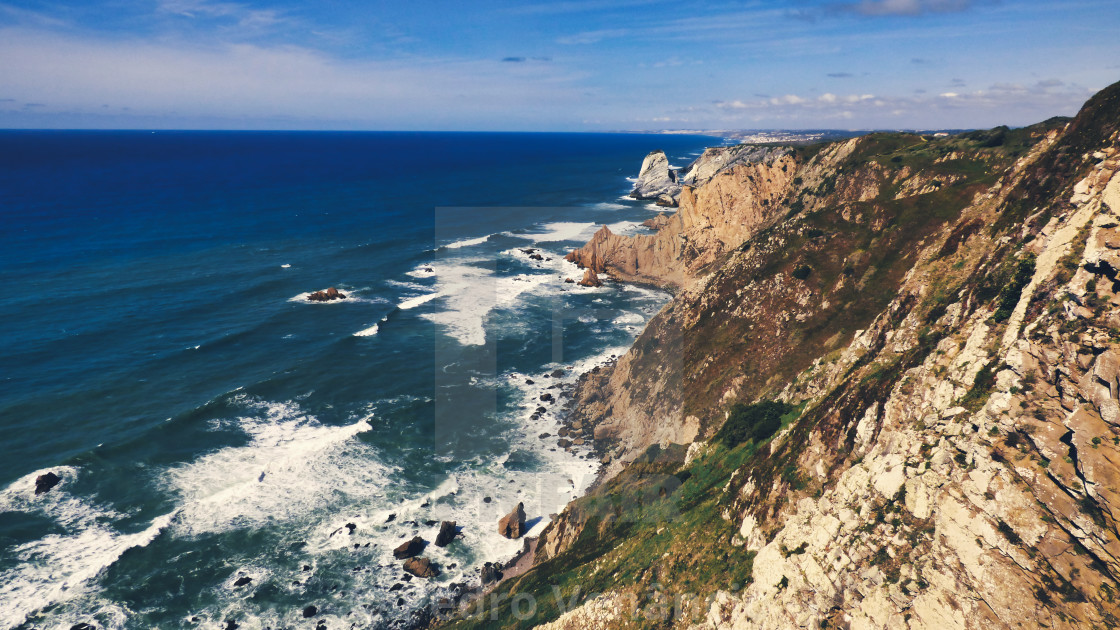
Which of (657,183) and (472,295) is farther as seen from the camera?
(657,183)

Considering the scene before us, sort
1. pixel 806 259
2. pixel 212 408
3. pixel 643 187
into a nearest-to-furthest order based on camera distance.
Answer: pixel 806 259 < pixel 212 408 < pixel 643 187

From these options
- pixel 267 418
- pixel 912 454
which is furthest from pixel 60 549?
pixel 912 454

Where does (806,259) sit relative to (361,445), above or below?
above

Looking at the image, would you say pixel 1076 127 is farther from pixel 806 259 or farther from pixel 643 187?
pixel 643 187

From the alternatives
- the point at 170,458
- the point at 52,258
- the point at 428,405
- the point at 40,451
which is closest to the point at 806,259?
the point at 428,405

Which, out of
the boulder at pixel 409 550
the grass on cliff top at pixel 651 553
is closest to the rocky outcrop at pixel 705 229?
the grass on cliff top at pixel 651 553

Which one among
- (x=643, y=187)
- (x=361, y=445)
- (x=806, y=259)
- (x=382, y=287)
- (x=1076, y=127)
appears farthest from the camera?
(x=643, y=187)

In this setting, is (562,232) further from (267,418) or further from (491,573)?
(491,573)
